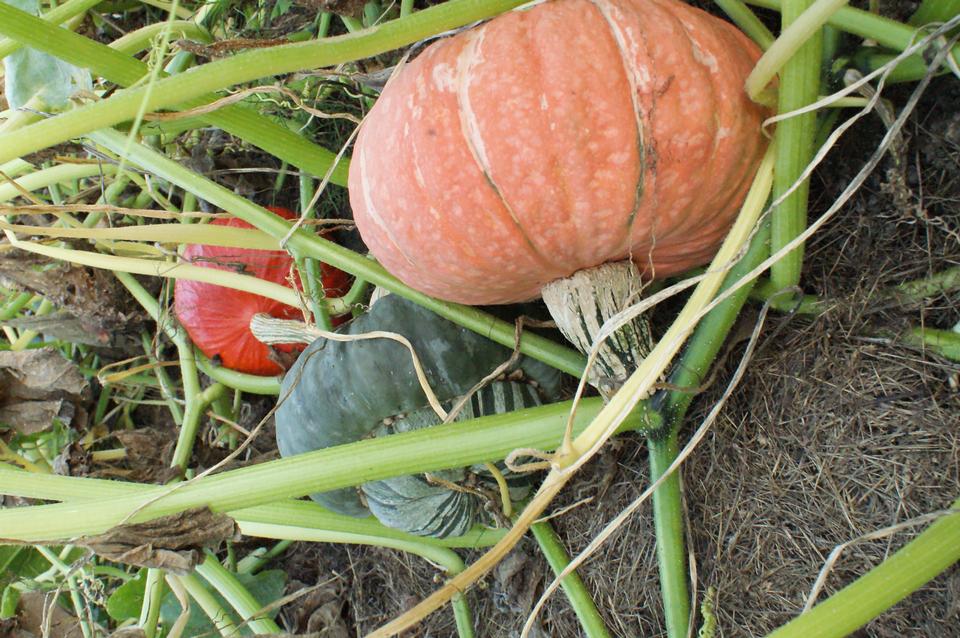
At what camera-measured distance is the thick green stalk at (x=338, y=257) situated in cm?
120

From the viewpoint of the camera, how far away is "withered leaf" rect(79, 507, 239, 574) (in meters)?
0.94

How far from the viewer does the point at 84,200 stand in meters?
1.76

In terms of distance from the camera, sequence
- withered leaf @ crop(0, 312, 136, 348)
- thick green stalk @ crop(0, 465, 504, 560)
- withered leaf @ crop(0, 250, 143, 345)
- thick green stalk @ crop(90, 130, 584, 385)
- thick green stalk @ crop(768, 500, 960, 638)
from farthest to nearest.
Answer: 1. withered leaf @ crop(0, 312, 136, 348)
2. withered leaf @ crop(0, 250, 143, 345)
3. thick green stalk @ crop(0, 465, 504, 560)
4. thick green stalk @ crop(90, 130, 584, 385)
5. thick green stalk @ crop(768, 500, 960, 638)

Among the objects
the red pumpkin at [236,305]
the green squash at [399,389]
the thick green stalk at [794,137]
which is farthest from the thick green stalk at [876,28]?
the red pumpkin at [236,305]

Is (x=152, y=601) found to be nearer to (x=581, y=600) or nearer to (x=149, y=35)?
(x=581, y=600)

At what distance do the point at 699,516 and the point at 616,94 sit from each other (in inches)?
23.8

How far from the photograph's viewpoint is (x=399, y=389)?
3.94 ft

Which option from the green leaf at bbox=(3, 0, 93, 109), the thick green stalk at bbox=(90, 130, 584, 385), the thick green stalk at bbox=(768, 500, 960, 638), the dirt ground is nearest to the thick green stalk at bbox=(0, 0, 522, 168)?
the thick green stalk at bbox=(90, 130, 584, 385)

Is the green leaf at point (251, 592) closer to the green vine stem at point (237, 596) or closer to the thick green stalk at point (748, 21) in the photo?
the green vine stem at point (237, 596)

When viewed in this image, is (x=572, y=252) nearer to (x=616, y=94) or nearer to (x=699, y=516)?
(x=616, y=94)

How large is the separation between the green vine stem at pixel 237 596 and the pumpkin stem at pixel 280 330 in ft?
1.48

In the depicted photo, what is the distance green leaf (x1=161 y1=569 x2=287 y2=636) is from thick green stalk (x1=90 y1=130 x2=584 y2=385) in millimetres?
808

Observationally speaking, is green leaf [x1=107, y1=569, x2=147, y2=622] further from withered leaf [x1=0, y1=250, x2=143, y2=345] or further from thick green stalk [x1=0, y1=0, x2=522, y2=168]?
thick green stalk [x1=0, y1=0, x2=522, y2=168]

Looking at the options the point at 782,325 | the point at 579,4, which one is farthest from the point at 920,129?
the point at 579,4
